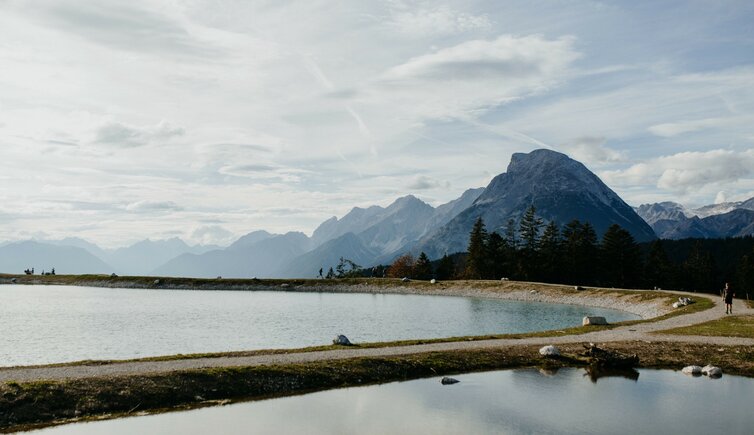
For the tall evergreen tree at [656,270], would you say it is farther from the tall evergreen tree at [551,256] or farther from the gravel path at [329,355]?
the gravel path at [329,355]

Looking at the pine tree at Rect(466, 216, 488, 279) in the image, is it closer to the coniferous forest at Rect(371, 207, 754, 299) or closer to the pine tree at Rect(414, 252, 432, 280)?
the coniferous forest at Rect(371, 207, 754, 299)

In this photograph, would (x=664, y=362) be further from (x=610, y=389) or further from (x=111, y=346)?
(x=111, y=346)

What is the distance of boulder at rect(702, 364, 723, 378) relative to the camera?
36219 millimetres

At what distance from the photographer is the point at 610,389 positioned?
32688 millimetres

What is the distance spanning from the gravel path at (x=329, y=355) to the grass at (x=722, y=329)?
1695 mm

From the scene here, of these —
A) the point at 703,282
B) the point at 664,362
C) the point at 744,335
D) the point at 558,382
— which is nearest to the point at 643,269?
the point at 703,282

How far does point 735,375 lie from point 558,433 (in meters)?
20.0

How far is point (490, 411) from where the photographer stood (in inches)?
1093

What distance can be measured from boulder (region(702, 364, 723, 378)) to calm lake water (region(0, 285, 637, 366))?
84.9ft

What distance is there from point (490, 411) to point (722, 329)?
36.7 m

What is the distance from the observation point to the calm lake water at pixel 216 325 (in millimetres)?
47719

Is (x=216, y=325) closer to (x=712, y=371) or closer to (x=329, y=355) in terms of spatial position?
(x=329, y=355)

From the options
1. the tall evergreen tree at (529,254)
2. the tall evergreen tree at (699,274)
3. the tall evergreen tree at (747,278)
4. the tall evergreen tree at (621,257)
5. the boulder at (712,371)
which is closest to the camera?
the boulder at (712,371)

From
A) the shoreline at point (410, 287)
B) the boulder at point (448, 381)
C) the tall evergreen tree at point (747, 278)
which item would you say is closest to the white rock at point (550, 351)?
the boulder at point (448, 381)
